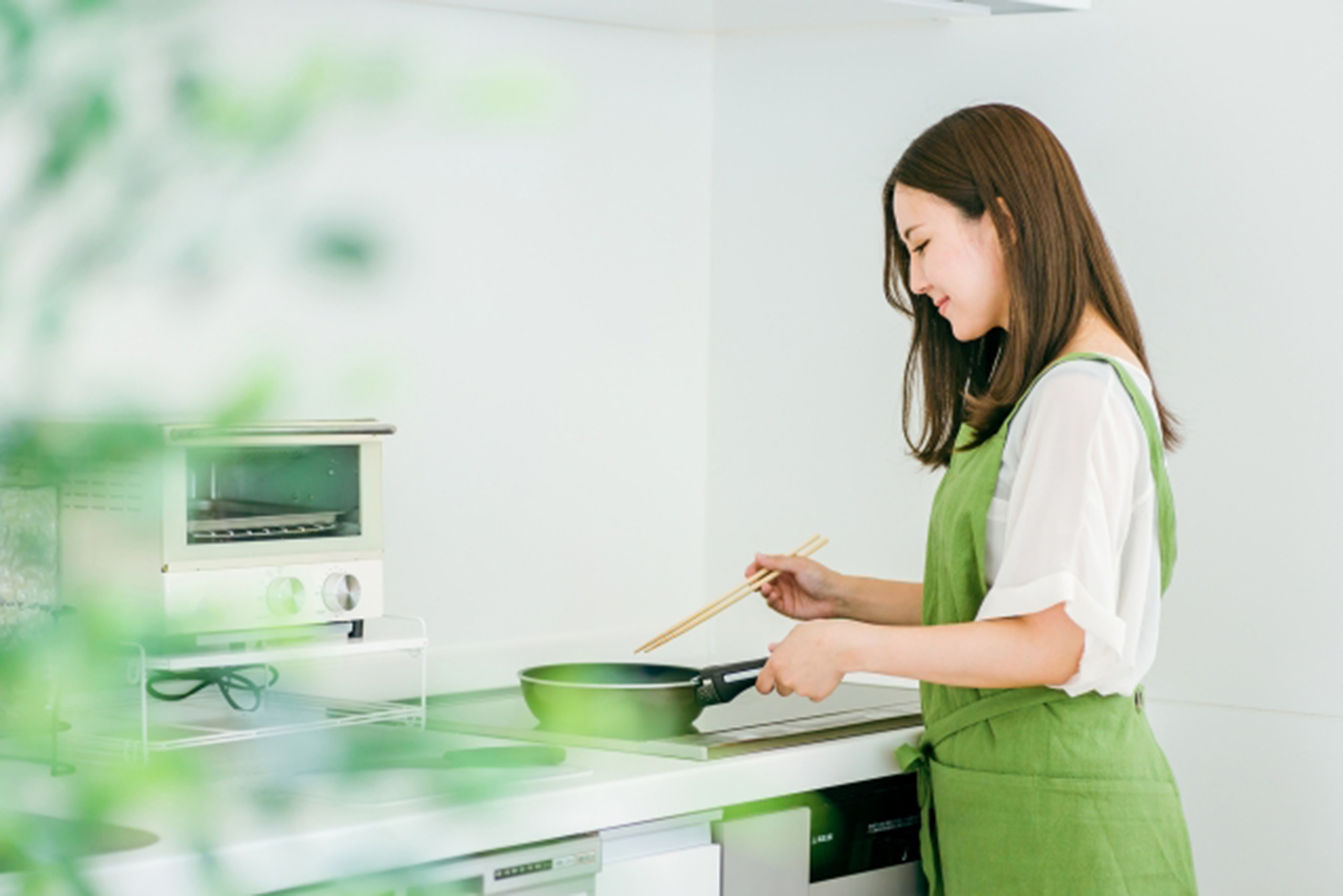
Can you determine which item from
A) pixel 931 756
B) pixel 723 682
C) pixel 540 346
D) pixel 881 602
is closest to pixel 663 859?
pixel 723 682

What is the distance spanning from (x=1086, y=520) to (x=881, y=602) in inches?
18.7

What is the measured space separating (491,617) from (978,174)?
3.40 feet

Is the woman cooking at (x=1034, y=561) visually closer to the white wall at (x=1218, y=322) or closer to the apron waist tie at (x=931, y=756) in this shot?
the apron waist tie at (x=931, y=756)

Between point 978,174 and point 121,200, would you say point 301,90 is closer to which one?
point 121,200

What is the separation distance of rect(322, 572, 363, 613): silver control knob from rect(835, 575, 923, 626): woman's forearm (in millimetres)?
559

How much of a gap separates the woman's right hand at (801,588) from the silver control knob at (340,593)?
450mm

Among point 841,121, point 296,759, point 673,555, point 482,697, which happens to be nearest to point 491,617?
point 482,697

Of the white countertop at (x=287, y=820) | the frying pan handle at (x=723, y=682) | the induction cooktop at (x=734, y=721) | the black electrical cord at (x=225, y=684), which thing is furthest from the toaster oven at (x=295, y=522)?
the white countertop at (x=287, y=820)

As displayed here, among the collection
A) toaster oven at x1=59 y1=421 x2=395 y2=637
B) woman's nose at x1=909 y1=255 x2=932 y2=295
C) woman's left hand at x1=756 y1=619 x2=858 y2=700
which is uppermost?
woman's nose at x1=909 y1=255 x2=932 y2=295

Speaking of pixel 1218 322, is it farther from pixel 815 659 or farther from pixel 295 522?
pixel 295 522

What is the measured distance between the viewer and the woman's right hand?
1938 millimetres

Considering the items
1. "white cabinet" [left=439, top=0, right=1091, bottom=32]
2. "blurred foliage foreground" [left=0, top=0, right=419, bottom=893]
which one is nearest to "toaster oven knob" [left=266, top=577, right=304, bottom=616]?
"white cabinet" [left=439, top=0, right=1091, bottom=32]

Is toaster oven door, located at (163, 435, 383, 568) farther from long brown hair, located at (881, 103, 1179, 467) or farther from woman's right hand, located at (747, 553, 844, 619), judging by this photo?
long brown hair, located at (881, 103, 1179, 467)

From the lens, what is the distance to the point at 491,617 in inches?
93.3
